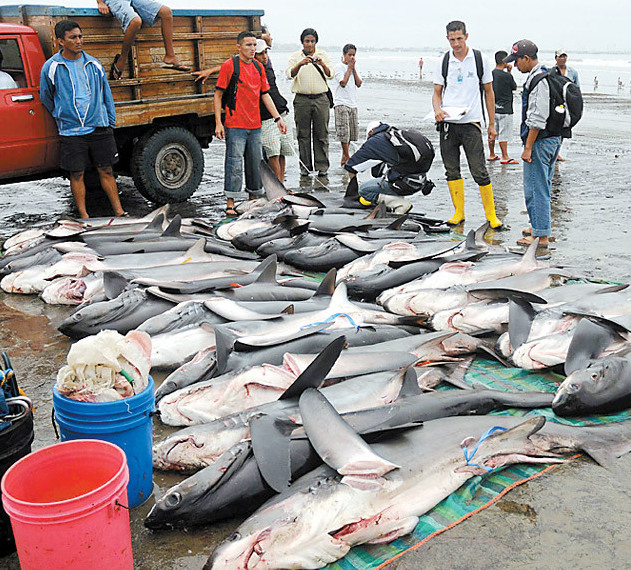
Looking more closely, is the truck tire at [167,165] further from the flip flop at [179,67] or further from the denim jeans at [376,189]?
the denim jeans at [376,189]

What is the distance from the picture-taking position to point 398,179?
8781mm

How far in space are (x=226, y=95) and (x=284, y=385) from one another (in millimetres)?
6148

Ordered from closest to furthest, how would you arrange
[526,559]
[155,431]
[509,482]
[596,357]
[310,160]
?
[526,559]
[509,482]
[155,431]
[596,357]
[310,160]

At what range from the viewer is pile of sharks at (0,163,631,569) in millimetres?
2969

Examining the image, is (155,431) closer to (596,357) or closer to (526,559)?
(526,559)

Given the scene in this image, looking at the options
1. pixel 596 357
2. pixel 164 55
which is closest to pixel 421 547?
pixel 596 357

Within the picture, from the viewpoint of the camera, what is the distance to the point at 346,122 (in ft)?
41.8

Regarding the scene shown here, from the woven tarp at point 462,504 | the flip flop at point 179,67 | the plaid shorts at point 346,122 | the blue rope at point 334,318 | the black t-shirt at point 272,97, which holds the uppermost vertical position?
the flip flop at point 179,67

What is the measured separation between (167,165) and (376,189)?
305 centimetres

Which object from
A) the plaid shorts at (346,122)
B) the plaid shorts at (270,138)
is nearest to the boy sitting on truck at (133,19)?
the plaid shorts at (270,138)

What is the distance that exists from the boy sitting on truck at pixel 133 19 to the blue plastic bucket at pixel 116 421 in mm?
6589

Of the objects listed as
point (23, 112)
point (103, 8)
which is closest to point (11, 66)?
point (23, 112)

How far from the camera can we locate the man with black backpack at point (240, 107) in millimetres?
8922

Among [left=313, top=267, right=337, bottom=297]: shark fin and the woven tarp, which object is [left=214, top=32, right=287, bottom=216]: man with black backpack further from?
the woven tarp
